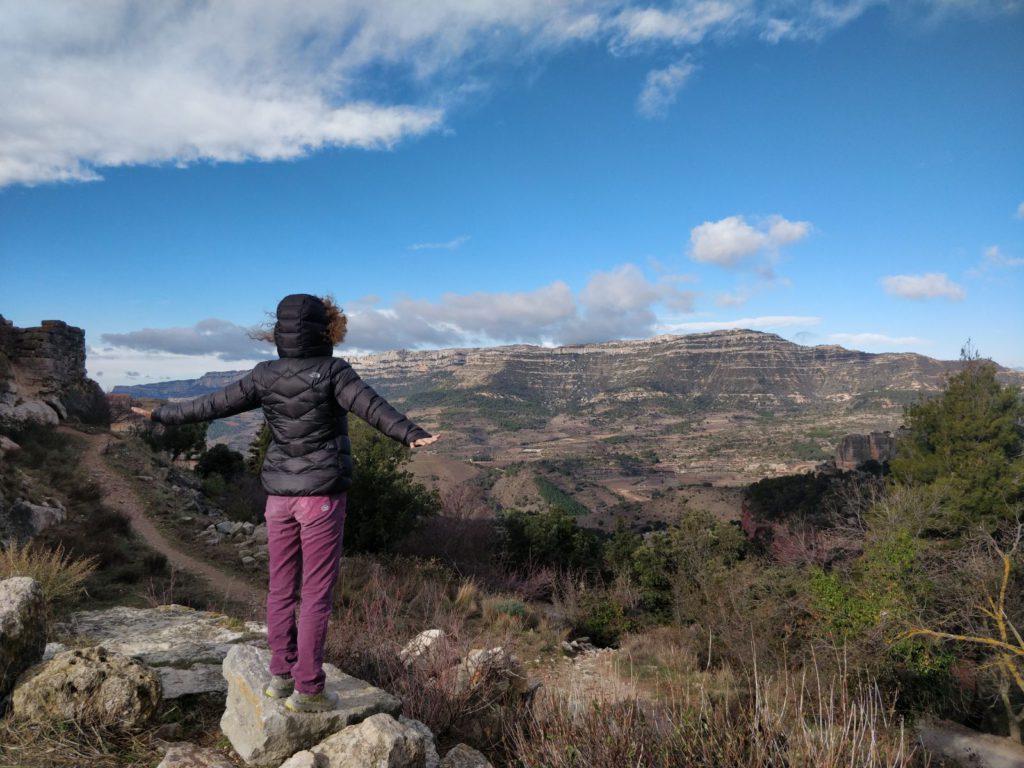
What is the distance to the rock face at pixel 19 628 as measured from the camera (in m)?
3.29

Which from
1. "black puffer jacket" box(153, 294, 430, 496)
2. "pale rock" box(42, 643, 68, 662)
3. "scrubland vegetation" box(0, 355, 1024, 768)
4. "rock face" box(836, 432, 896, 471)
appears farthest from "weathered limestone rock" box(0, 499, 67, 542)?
"rock face" box(836, 432, 896, 471)

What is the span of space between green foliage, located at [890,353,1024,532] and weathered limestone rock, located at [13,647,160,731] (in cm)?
2226

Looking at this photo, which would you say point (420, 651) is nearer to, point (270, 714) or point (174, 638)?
point (270, 714)

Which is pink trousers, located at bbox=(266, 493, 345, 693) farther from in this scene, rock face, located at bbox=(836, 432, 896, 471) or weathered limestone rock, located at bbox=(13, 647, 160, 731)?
rock face, located at bbox=(836, 432, 896, 471)

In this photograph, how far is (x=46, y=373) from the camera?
1945 centimetres

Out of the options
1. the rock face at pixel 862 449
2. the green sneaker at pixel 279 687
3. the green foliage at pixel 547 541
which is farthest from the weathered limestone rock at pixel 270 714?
the rock face at pixel 862 449

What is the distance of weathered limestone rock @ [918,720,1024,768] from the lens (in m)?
10.4

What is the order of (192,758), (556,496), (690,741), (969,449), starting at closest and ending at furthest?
(192,758) < (690,741) < (969,449) < (556,496)

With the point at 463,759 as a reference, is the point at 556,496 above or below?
below

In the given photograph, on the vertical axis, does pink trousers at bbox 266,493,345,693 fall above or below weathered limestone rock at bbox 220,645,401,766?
above

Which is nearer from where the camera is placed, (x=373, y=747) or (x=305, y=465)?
(x=373, y=747)

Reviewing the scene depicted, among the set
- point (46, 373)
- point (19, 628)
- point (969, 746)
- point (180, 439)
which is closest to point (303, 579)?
point (19, 628)

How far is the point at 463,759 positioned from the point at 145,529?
12697 millimetres

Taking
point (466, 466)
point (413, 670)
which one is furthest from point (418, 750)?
point (466, 466)
